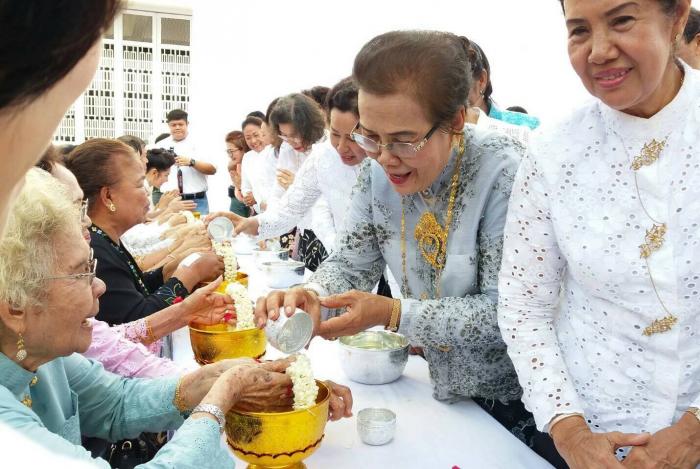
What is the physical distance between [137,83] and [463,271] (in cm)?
966

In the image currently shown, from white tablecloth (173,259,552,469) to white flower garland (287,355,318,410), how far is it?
0.12 meters

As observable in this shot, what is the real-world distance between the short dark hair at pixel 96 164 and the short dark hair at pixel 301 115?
1.60m

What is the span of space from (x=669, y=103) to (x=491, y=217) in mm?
426

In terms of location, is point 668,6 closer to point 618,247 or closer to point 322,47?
point 618,247

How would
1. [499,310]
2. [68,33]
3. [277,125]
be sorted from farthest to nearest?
[277,125], [499,310], [68,33]

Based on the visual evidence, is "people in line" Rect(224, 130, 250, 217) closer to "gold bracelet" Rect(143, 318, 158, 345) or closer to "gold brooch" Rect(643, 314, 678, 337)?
"gold bracelet" Rect(143, 318, 158, 345)

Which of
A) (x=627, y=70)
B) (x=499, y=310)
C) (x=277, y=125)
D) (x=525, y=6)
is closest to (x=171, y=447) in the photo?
(x=499, y=310)

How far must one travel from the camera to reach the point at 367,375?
Answer: 4.67 feet

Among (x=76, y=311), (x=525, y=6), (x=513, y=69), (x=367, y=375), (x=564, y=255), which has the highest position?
(x=525, y=6)

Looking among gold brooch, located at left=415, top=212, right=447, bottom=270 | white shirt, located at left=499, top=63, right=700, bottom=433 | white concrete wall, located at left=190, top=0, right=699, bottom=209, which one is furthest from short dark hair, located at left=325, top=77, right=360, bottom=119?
white concrete wall, located at left=190, top=0, right=699, bottom=209

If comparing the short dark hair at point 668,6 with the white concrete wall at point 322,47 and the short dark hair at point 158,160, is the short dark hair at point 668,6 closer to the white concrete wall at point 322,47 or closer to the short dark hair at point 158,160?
the white concrete wall at point 322,47

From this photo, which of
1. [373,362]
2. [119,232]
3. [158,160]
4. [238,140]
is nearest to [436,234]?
[373,362]

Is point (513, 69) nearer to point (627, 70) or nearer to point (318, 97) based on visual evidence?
point (318, 97)

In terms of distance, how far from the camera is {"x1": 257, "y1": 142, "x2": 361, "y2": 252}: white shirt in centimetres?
280
